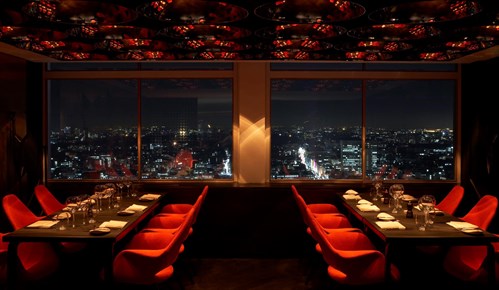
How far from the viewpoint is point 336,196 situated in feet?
25.3

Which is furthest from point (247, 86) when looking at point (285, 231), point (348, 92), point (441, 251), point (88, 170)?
point (441, 251)

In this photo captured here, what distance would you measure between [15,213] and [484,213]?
5178mm

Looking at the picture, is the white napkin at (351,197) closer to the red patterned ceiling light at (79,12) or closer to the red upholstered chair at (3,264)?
the red patterned ceiling light at (79,12)

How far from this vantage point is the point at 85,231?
488 centimetres

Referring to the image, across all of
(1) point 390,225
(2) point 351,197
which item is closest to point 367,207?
(2) point 351,197

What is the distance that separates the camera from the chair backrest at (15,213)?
18.8ft

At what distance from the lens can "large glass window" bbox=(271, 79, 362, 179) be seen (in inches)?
328

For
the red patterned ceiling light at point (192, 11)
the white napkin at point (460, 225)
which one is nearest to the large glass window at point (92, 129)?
the red patterned ceiling light at point (192, 11)

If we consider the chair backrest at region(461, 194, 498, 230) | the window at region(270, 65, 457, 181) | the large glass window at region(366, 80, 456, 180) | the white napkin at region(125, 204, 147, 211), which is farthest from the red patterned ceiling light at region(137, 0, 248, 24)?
the large glass window at region(366, 80, 456, 180)

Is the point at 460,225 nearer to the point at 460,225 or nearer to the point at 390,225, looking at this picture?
the point at 460,225

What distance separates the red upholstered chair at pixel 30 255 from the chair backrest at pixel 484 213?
4.44 metres

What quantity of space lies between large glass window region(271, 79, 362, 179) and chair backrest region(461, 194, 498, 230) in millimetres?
2503

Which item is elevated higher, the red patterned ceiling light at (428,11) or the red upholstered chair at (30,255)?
the red patterned ceiling light at (428,11)

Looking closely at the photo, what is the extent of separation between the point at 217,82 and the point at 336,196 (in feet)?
8.46
